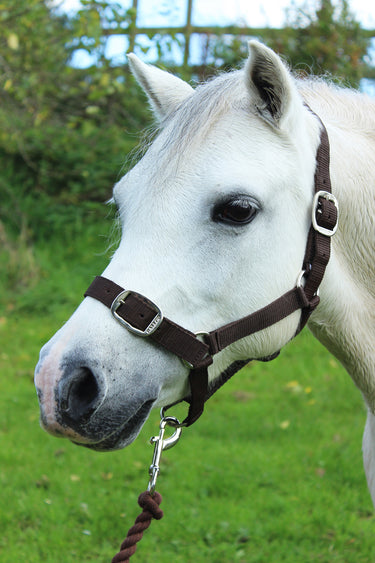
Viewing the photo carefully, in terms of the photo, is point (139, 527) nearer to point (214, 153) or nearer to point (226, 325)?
point (226, 325)

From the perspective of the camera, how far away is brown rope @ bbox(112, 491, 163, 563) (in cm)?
179

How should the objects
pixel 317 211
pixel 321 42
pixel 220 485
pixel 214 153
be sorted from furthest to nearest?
pixel 321 42 < pixel 220 485 < pixel 317 211 < pixel 214 153

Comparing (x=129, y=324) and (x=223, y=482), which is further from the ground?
(x=129, y=324)

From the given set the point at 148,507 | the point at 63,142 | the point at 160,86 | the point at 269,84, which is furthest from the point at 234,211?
the point at 63,142

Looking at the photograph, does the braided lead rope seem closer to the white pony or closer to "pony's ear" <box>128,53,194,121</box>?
the white pony

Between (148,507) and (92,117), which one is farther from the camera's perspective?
(92,117)

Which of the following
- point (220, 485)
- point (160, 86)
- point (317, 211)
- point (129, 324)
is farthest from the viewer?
point (220, 485)

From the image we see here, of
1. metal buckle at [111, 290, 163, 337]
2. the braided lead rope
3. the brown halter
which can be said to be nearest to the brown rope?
the braided lead rope

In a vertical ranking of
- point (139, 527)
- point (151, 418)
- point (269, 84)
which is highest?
point (269, 84)

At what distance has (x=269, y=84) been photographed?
5.67 ft

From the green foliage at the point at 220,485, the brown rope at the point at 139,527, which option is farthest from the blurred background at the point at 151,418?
the brown rope at the point at 139,527

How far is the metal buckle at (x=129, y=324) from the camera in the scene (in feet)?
5.11

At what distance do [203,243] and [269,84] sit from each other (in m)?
0.54

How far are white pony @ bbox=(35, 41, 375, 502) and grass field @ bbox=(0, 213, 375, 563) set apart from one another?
1.91m
